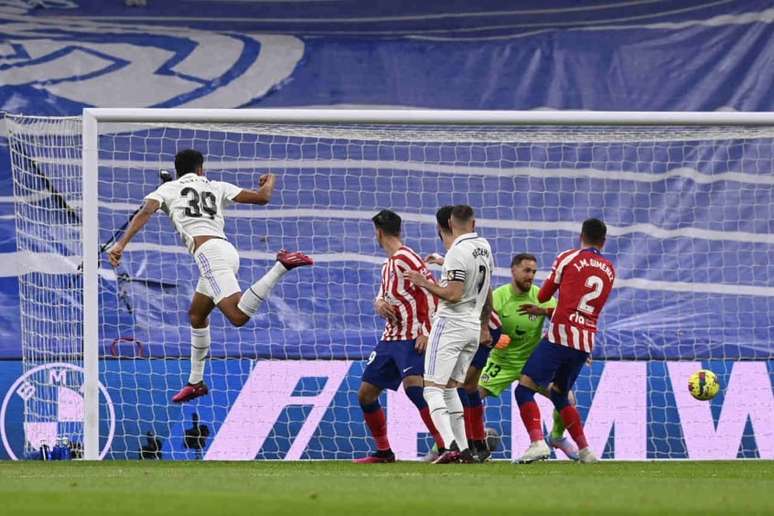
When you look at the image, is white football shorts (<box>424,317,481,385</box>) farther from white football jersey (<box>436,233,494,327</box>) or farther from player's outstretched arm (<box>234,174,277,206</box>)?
player's outstretched arm (<box>234,174,277,206</box>)

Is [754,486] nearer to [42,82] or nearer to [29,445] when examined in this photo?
[29,445]

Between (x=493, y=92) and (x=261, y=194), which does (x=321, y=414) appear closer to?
(x=261, y=194)

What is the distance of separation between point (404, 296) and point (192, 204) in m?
1.77

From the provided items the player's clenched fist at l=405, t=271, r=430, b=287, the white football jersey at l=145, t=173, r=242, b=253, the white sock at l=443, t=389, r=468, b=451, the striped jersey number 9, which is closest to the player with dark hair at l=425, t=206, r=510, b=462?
the striped jersey number 9

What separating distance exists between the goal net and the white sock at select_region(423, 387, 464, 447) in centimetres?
279

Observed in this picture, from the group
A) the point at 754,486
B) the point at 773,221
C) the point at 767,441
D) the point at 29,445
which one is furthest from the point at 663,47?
the point at 754,486

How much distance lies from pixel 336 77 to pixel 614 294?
388 centimetres

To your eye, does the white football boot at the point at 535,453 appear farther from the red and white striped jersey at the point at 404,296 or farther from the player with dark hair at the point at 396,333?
the red and white striped jersey at the point at 404,296

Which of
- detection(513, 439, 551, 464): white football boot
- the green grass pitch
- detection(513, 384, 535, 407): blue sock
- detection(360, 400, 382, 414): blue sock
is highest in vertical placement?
detection(513, 384, 535, 407): blue sock

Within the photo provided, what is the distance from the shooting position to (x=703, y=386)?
40.4ft

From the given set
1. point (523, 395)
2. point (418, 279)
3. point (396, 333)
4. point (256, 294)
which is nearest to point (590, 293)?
point (523, 395)

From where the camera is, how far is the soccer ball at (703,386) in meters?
12.3

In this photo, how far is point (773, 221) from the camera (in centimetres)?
1471

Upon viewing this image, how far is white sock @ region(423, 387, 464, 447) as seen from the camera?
1034cm
